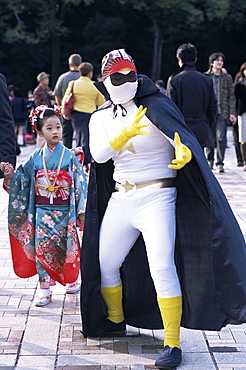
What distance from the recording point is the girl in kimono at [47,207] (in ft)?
15.1

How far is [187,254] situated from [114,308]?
1.99ft

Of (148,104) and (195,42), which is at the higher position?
(148,104)

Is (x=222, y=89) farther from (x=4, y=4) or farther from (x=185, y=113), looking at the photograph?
(x=4, y=4)

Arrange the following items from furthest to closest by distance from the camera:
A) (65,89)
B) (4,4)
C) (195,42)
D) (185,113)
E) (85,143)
→ 1. (195,42)
2. (4,4)
3. (65,89)
4. (85,143)
5. (185,113)

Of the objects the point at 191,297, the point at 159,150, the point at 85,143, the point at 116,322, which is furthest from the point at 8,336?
the point at 85,143

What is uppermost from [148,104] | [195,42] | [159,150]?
[148,104]

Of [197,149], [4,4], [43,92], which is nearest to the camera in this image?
[197,149]

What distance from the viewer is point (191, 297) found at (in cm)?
366

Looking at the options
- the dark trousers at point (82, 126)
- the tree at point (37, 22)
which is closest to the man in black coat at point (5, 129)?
the dark trousers at point (82, 126)

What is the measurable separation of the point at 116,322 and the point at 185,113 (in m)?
4.68

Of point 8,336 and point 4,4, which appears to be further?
point 4,4

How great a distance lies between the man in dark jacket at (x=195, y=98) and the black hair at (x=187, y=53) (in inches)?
8.6

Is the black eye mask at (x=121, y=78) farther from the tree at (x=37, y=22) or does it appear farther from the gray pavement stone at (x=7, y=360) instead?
the tree at (x=37, y=22)

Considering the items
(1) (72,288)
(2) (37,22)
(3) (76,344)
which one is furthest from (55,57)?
(3) (76,344)
